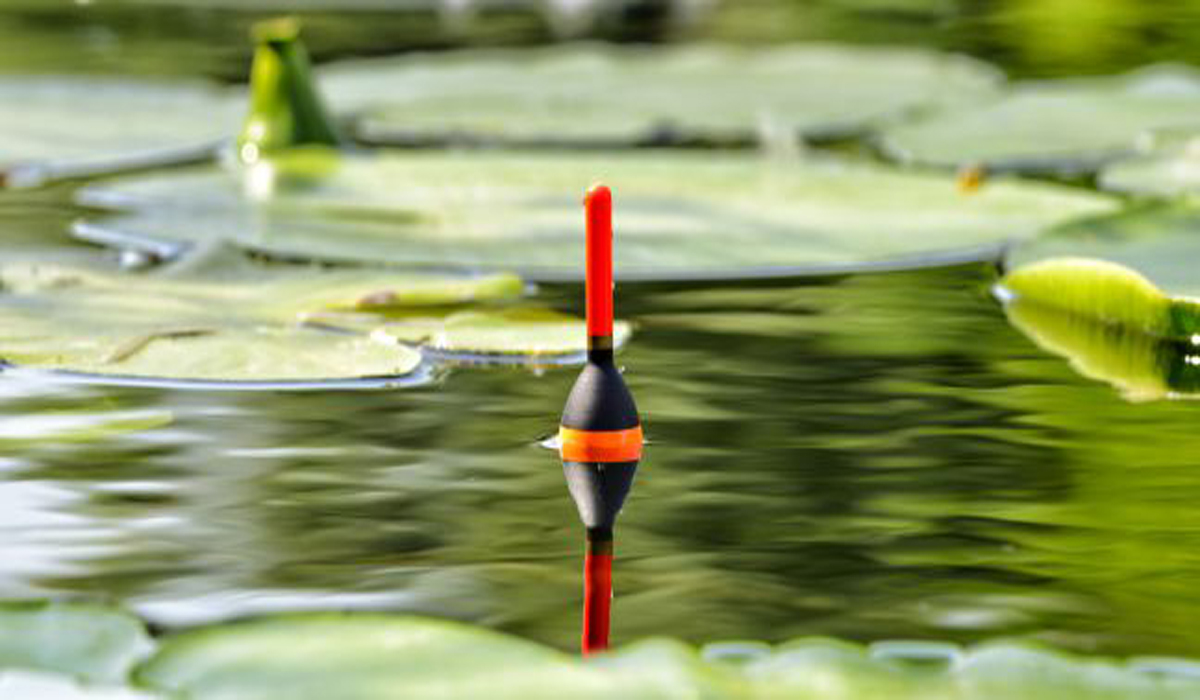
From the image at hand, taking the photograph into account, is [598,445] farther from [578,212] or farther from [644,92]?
[644,92]

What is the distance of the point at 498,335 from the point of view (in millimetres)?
3088

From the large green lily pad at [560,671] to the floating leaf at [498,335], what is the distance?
4.36 ft

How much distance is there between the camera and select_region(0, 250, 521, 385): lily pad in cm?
289

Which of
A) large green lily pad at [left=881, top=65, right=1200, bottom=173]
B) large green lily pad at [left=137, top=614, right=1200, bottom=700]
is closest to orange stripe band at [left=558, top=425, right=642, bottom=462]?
large green lily pad at [left=137, top=614, right=1200, bottom=700]

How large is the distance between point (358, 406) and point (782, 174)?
2.02m

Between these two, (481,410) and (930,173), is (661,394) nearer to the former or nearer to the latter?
(481,410)

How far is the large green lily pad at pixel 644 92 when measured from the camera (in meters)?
5.66

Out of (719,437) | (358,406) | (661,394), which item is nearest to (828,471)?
(719,437)

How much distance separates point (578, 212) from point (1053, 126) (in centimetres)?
169

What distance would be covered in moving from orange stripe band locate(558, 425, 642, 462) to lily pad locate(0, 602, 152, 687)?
2.72 ft

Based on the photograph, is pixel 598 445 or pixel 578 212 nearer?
pixel 598 445

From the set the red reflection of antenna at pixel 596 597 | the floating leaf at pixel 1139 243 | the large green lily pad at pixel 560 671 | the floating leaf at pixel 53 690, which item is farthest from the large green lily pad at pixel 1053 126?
the floating leaf at pixel 53 690

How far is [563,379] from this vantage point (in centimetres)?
298

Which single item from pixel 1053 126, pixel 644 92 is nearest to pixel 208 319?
pixel 1053 126
